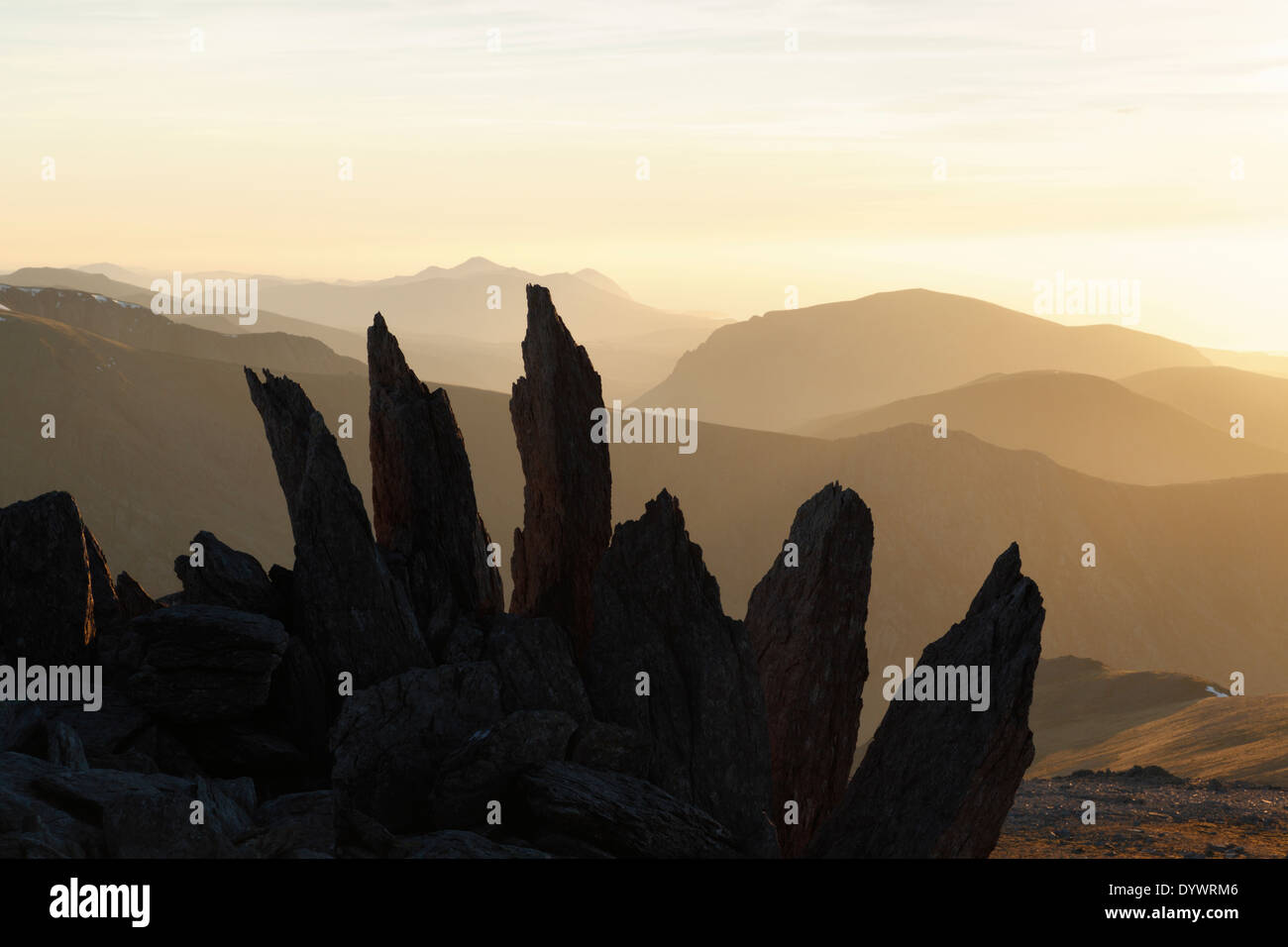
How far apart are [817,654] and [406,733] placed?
7611 millimetres

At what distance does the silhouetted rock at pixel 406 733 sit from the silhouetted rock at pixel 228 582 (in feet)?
9.59

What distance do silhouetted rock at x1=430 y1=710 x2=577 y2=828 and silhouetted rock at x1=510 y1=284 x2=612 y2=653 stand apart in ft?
16.0

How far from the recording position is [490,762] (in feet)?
42.8

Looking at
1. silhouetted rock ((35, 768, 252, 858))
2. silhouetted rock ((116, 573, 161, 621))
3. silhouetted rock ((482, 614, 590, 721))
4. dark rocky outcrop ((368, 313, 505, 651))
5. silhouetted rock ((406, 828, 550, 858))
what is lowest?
silhouetted rock ((406, 828, 550, 858))

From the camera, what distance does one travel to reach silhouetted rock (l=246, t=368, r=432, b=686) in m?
16.0

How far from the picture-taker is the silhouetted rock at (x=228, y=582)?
658 inches

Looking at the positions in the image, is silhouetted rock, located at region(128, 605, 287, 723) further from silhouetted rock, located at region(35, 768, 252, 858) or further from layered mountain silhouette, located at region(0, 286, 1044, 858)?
silhouetted rock, located at region(35, 768, 252, 858)

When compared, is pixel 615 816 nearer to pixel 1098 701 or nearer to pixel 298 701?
pixel 298 701

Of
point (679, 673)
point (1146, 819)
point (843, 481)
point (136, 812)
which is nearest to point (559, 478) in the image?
point (679, 673)

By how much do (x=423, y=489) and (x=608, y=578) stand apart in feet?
11.3

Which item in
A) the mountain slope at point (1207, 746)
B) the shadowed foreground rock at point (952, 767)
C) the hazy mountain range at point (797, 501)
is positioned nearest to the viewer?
the shadowed foreground rock at point (952, 767)

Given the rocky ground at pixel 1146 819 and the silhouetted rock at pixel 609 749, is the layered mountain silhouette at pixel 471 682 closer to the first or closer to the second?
the silhouetted rock at pixel 609 749

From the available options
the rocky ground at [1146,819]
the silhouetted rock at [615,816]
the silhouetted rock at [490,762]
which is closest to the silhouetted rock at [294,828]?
the silhouetted rock at [490,762]

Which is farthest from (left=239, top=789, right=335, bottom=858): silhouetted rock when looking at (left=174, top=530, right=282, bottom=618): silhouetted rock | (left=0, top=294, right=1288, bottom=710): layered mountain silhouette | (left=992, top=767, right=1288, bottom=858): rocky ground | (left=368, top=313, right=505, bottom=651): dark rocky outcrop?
(left=0, top=294, right=1288, bottom=710): layered mountain silhouette
